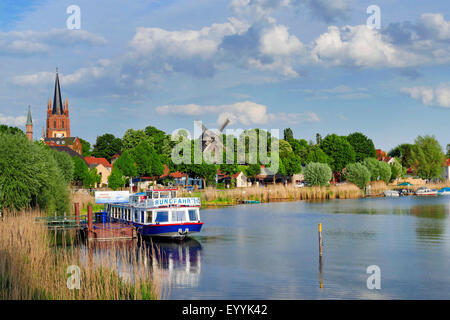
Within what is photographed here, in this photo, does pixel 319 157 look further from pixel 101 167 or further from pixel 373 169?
pixel 101 167

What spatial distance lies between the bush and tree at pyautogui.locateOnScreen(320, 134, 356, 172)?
99.5 metres

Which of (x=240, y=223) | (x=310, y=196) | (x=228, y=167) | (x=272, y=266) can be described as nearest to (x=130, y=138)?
(x=228, y=167)

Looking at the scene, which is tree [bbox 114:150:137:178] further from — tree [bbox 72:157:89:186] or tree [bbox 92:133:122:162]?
tree [bbox 92:133:122:162]

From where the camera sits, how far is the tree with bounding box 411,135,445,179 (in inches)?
6068

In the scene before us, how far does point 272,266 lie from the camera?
37188 mm

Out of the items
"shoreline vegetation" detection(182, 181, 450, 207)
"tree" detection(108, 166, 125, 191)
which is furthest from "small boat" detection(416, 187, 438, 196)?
"tree" detection(108, 166, 125, 191)

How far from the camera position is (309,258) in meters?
39.9

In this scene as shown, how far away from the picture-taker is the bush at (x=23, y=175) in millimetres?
47719

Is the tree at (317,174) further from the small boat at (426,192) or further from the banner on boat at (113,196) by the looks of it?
the banner on boat at (113,196)

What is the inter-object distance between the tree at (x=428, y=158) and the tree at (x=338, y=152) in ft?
79.2

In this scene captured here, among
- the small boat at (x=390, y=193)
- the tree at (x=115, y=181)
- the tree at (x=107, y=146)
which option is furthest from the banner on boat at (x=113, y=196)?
the tree at (x=107, y=146)

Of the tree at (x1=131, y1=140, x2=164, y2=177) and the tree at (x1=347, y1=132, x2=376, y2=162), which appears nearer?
the tree at (x1=131, y1=140, x2=164, y2=177)
